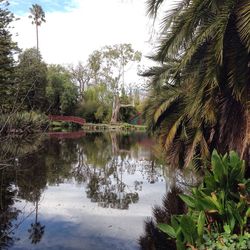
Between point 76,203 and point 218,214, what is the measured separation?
497 centimetres

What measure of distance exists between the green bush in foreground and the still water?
142 cm

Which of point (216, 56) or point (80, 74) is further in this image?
point (80, 74)

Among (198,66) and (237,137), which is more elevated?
(198,66)

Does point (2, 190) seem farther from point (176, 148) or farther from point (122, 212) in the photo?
point (176, 148)

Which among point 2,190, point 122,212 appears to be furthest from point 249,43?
point 2,190

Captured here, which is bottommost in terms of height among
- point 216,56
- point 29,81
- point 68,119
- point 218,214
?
point 218,214

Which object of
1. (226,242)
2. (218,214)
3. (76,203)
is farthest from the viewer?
(76,203)

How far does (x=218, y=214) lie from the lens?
6191 millimetres

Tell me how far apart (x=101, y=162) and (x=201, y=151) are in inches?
339

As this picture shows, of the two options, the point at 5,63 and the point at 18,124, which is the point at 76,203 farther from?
the point at 5,63

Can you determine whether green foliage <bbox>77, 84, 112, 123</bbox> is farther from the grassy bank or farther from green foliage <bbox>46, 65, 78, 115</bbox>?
the grassy bank

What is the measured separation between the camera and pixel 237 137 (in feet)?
29.5

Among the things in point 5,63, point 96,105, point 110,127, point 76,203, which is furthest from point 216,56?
point 96,105

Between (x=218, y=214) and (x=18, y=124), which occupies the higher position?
(x=18, y=124)
